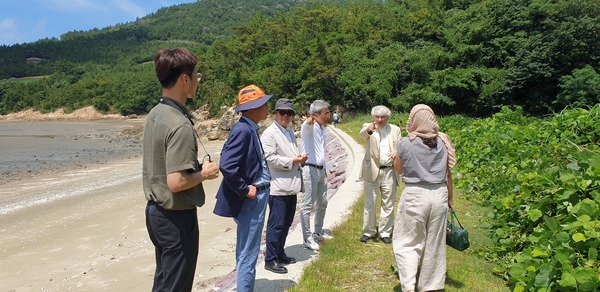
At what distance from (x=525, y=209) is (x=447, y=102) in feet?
93.1

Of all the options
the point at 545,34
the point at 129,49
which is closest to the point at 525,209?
the point at 545,34

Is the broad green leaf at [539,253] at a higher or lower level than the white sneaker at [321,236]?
higher

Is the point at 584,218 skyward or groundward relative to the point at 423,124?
groundward

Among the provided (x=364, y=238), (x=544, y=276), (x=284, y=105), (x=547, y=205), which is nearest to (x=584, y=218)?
(x=544, y=276)

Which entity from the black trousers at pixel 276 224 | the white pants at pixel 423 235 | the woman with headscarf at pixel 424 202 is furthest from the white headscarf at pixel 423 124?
the black trousers at pixel 276 224

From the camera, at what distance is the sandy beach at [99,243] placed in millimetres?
6105

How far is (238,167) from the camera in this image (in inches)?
127

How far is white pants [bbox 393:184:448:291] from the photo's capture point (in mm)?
3541

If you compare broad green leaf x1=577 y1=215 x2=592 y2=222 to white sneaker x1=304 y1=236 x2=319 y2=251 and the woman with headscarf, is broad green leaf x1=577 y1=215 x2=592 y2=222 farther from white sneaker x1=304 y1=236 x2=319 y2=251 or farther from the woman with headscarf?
white sneaker x1=304 y1=236 x2=319 y2=251

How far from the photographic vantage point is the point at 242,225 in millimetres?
3408

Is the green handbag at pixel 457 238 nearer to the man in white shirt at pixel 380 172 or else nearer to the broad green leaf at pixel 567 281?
the broad green leaf at pixel 567 281

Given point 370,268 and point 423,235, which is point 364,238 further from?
point 423,235

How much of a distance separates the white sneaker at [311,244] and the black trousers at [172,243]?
8.53 feet

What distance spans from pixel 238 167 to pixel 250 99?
2.41 ft
